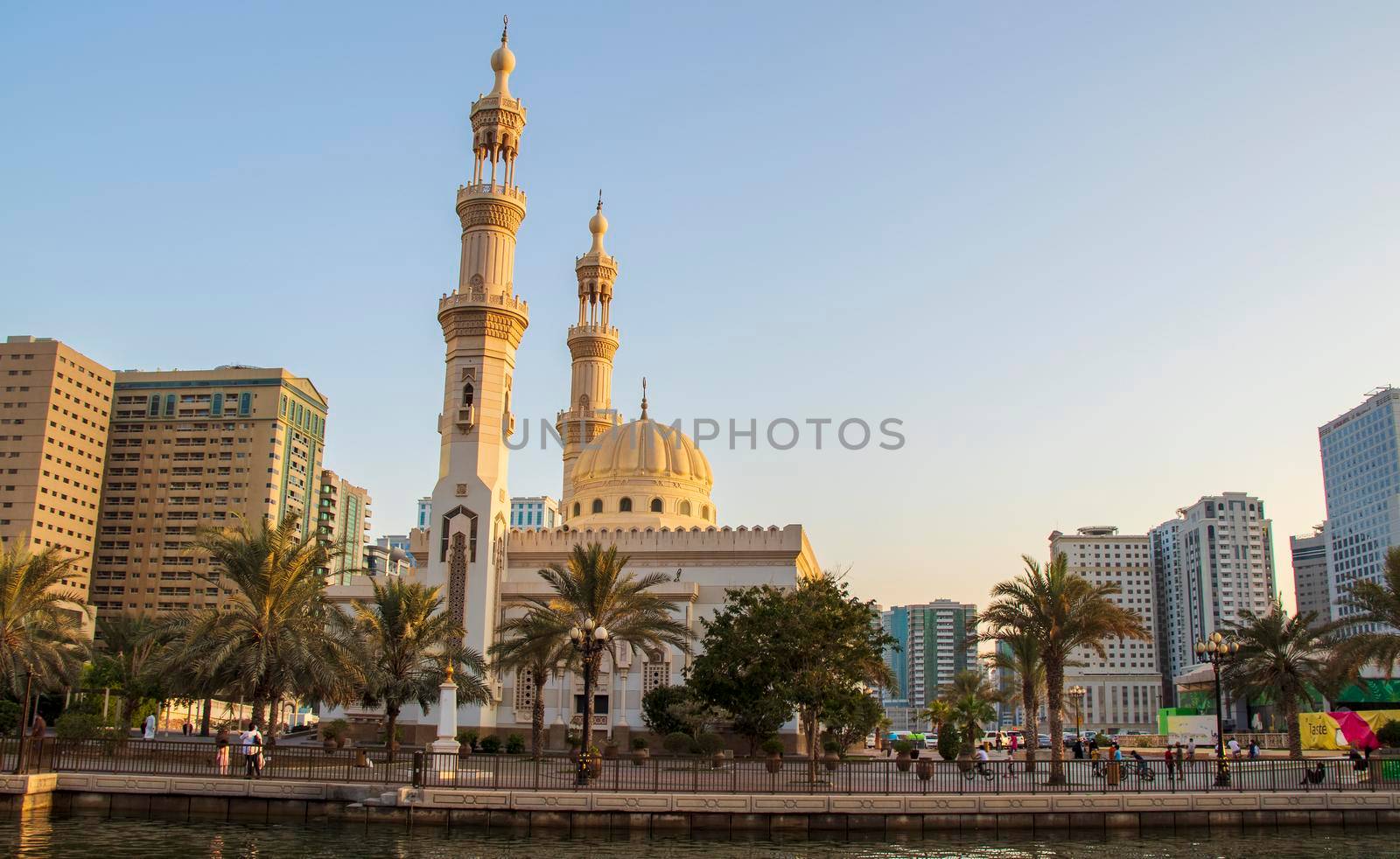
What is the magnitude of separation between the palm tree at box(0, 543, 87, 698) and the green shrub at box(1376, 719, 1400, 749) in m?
40.3

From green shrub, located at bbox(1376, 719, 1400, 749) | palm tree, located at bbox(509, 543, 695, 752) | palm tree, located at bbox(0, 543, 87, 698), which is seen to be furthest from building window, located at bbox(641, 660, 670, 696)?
green shrub, located at bbox(1376, 719, 1400, 749)

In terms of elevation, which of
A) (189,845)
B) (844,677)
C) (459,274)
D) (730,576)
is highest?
(459,274)

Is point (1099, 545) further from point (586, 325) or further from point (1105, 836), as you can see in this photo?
point (1105, 836)

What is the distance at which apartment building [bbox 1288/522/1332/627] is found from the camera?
155 meters

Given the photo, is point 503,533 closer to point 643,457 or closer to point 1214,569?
point 643,457

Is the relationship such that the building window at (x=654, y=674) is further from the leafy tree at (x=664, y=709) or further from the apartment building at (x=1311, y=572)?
the apartment building at (x=1311, y=572)

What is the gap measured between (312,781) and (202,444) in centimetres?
8565

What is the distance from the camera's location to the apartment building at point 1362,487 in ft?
420

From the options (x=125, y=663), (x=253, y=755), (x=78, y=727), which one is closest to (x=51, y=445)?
(x=125, y=663)

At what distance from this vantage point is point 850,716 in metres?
34.4

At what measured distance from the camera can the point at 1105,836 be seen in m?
23.3

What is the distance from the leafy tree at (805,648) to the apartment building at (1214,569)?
120 meters

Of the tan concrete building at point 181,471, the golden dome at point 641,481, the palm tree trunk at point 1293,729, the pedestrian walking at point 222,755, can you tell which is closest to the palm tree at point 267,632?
the pedestrian walking at point 222,755

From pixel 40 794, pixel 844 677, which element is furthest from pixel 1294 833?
pixel 40 794
